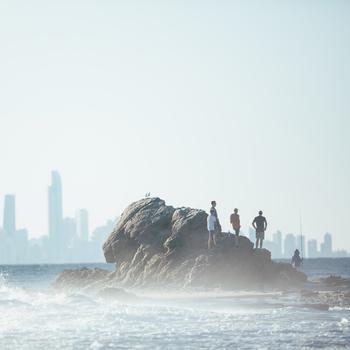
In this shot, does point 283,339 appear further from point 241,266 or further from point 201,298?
point 241,266

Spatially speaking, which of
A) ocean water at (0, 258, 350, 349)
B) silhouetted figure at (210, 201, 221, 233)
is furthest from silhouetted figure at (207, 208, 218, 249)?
ocean water at (0, 258, 350, 349)

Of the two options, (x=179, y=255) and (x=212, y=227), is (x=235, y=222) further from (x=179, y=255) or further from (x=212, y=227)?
(x=179, y=255)

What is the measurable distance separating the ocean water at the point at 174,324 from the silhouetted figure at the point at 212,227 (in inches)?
310

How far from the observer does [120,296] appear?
3828 cm

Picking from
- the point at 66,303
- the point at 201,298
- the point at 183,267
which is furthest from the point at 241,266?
the point at 66,303

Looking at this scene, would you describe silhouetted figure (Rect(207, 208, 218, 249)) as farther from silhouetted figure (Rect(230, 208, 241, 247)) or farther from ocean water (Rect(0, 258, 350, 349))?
ocean water (Rect(0, 258, 350, 349))

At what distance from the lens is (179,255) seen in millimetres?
46688

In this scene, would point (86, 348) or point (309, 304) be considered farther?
point (309, 304)

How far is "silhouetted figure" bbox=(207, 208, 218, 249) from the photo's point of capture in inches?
1700

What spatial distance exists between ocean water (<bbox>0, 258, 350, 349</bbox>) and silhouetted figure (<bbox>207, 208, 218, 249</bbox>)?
7.88 metres

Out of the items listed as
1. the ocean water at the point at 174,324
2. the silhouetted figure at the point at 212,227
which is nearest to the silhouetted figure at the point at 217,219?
the silhouetted figure at the point at 212,227

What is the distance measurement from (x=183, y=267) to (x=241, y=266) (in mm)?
3436

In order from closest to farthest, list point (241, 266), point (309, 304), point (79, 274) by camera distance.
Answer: point (309, 304) → point (241, 266) → point (79, 274)

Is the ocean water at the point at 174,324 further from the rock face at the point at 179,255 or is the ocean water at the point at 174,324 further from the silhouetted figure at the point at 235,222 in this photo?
the silhouetted figure at the point at 235,222
